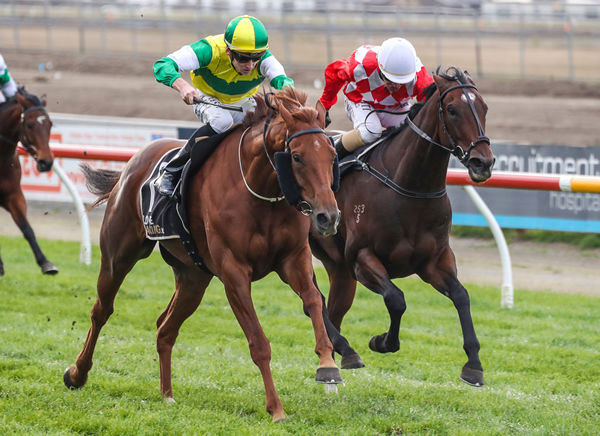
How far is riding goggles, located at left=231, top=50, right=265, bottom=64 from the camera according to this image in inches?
196

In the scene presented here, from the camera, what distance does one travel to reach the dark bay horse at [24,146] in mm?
8898

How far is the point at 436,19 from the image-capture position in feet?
69.3

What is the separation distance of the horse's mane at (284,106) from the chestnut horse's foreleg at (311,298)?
2.32ft

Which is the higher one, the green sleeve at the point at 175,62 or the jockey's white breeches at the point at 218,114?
the green sleeve at the point at 175,62

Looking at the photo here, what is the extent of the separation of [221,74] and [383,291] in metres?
1.51

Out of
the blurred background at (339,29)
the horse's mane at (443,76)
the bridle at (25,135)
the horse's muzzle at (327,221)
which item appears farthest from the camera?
the blurred background at (339,29)

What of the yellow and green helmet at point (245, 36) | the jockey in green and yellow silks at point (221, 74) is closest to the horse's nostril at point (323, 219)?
the jockey in green and yellow silks at point (221, 74)

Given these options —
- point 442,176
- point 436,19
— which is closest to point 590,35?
point 436,19

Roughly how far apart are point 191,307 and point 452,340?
100 inches

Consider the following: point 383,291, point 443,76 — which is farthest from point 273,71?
point 383,291

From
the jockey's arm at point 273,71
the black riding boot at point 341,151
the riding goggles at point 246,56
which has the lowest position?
the black riding boot at point 341,151

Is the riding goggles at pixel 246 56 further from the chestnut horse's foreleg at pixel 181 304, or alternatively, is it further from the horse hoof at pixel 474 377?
the horse hoof at pixel 474 377

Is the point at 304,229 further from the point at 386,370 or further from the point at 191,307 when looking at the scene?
the point at 386,370

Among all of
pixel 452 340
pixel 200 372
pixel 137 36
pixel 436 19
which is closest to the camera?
pixel 200 372
